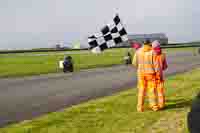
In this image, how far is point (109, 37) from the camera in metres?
9.59

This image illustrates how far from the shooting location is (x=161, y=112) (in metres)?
8.70

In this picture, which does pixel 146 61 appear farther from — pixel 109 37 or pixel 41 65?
pixel 41 65

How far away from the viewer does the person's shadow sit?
9.33 meters

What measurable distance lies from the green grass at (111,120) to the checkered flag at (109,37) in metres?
1.47

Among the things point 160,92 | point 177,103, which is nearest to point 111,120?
point 160,92

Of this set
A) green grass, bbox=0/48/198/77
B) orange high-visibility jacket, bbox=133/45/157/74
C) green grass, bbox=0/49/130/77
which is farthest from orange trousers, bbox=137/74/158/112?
green grass, bbox=0/49/130/77

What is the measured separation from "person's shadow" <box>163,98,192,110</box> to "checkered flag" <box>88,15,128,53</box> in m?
1.89

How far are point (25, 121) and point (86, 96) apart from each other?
4.18 meters

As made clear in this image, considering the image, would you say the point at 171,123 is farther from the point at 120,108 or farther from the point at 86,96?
the point at 86,96

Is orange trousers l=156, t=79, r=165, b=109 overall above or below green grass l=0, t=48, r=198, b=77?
above

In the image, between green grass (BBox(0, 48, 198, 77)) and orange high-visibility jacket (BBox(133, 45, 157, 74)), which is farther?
green grass (BBox(0, 48, 198, 77))

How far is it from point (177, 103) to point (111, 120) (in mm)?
2492

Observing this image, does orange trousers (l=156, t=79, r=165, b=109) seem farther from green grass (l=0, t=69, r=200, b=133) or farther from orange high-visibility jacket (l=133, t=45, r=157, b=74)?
orange high-visibility jacket (l=133, t=45, r=157, b=74)

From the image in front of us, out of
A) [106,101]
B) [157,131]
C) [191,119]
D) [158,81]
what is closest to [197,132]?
[191,119]
